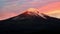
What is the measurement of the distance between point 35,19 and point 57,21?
20cm

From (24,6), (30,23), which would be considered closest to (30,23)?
(30,23)

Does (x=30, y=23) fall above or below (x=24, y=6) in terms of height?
below

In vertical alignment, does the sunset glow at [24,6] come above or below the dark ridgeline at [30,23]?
above

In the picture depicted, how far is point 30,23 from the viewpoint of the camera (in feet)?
A: 8.82

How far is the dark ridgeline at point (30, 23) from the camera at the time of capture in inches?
105

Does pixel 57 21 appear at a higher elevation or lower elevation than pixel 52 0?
lower

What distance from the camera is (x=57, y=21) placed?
2.69 m

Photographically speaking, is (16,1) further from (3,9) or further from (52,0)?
(52,0)

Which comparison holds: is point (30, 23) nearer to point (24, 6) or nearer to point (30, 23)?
point (30, 23)

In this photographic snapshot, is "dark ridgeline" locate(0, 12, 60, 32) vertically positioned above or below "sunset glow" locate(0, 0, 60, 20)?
below

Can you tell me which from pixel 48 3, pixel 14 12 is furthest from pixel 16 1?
pixel 48 3

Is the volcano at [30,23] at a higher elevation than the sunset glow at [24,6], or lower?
lower

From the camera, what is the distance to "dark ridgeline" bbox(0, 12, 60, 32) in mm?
2674

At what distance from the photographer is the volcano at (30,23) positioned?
2.67 m
